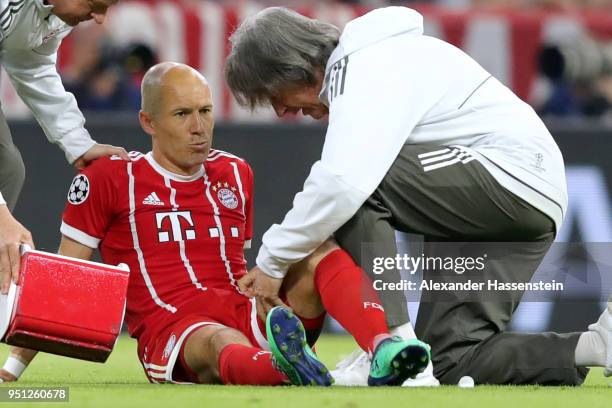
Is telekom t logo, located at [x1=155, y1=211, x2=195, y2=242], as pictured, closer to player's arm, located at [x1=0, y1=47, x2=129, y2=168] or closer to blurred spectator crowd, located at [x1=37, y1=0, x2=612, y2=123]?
player's arm, located at [x1=0, y1=47, x2=129, y2=168]

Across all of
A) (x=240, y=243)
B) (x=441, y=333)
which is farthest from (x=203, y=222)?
(x=441, y=333)

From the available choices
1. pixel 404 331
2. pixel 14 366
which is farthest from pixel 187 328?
pixel 404 331

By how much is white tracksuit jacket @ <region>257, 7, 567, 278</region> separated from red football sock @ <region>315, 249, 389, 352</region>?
9 centimetres

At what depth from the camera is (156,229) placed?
14.7 ft

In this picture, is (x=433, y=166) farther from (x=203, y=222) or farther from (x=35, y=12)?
(x=35, y=12)

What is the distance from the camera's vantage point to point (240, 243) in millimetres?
4625

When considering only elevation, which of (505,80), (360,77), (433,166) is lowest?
(505,80)

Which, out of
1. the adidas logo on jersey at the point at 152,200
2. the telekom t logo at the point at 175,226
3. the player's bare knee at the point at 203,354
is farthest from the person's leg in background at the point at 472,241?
the adidas logo on jersey at the point at 152,200

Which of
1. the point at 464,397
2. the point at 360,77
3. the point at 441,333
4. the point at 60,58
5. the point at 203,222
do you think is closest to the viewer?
the point at 464,397

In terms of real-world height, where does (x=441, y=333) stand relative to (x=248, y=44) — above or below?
below

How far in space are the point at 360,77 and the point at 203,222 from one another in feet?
3.10

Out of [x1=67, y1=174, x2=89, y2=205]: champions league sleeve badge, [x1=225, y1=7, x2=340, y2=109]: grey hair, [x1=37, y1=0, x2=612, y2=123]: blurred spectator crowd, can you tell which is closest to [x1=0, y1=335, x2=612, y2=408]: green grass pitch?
[x1=67, y1=174, x2=89, y2=205]: champions league sleeve badge

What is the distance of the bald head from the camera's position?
457 centimetres

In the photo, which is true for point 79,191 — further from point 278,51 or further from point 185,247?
point 278,51
